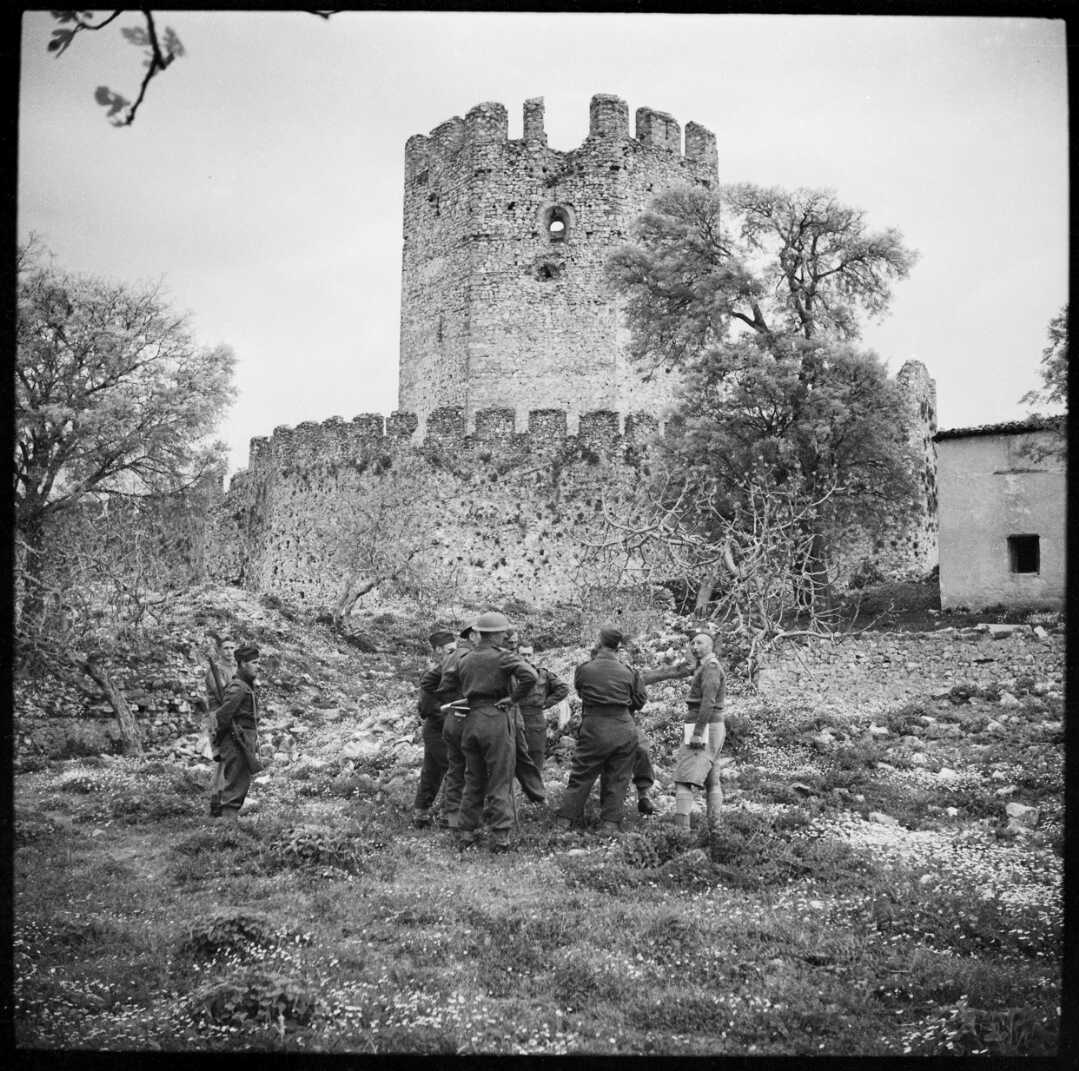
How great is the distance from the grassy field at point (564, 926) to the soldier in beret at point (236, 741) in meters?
0.30

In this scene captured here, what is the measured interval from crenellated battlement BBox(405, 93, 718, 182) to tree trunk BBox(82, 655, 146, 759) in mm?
19970

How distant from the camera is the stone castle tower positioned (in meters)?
28.6

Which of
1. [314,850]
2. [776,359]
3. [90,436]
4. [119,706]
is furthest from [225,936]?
[776,359]

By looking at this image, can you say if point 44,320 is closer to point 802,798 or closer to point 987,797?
point 802,798

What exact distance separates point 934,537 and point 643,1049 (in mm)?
21236

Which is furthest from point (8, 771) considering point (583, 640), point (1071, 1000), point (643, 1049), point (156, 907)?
point (583, 640)

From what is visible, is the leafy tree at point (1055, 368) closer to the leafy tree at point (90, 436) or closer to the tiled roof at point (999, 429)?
the tiled roof at point (999, 429)

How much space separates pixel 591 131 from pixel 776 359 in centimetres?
1383

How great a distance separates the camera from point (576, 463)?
22312 mm

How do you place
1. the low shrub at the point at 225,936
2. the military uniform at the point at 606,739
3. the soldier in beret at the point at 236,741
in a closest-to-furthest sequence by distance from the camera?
1. the low shrub at the point at 225,936
2. the military uniform at the point at 606,739
3. the soldier in beret at the point at 236,741

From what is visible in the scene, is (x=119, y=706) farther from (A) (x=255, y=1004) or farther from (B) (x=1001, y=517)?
(B) (x=1001, y=517)

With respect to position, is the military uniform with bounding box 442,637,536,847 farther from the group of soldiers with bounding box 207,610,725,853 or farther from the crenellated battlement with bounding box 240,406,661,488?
the crenellated battlement with bounding box 240,406,661,488

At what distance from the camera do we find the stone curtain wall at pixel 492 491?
22.1 m

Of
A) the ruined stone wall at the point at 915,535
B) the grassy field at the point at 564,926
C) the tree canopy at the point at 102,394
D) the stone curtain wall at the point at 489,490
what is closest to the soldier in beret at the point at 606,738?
the grassy field at the point at 564,926
